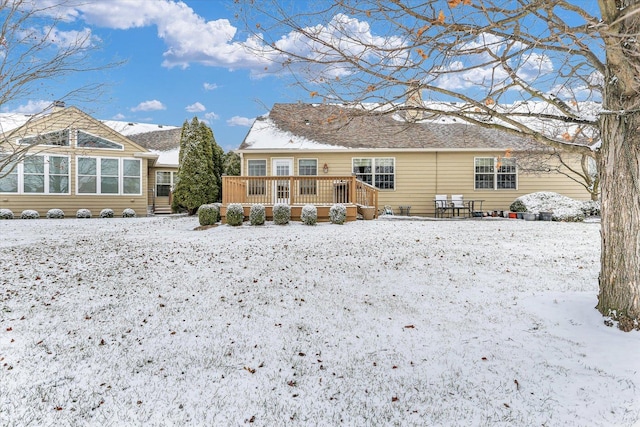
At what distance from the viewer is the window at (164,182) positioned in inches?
837

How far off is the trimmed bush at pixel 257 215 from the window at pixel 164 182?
40.4 ft

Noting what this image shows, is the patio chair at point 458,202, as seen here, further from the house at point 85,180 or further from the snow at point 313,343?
the house at point 85,180

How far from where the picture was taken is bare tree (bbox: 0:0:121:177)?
5492 mm

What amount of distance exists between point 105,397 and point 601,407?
11.9 feet

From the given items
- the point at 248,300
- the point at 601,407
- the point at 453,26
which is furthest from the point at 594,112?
the point at 248,300

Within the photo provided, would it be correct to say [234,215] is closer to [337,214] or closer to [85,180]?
[337,214]

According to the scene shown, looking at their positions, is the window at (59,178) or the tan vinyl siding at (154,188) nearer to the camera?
the window at (59,178)

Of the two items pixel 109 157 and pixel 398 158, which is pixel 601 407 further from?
pixel 109 157

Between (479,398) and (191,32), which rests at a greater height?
(191,32)

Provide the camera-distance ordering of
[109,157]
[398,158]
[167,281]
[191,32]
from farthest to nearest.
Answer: [109,157] < [398,158] < [191,32] < [167,281]

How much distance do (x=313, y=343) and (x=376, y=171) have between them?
12.7 metres

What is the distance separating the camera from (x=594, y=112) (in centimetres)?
353

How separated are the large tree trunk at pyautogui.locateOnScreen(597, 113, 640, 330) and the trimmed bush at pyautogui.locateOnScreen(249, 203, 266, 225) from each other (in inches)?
340

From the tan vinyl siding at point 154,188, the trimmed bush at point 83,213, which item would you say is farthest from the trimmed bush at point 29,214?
the tan vinyl siding at point 154,188
